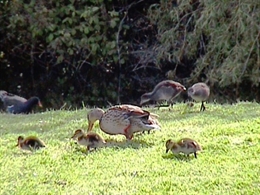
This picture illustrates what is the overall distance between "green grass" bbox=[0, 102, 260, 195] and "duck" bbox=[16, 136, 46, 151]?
9 centimetres

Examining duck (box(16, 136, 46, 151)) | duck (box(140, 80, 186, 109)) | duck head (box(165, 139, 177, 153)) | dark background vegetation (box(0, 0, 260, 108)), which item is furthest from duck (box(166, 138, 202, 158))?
dark background vegetation (box(0, 0, 260, 108))

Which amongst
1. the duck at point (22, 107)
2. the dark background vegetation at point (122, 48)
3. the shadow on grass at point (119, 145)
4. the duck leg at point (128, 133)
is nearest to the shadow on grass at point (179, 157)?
the shadow on grass at point (119, 145)

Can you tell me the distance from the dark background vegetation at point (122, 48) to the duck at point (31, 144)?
7.00 metres

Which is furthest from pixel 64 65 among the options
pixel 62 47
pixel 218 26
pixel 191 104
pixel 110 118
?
pixel 110 118

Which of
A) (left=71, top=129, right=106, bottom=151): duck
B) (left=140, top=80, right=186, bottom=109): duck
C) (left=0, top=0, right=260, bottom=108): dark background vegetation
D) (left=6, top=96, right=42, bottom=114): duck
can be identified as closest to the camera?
(left=71, top=129, right=106, bottom=151): duck

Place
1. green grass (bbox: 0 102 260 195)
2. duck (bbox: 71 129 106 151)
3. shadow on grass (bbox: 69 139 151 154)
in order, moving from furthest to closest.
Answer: shadow on grass (bbox: 69 139 151 154)
duck (bbox: 71 129 106 151)
green grass (bbox: 0 102 260 195)

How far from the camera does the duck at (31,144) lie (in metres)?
6.64

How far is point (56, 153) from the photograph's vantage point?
21.4ft

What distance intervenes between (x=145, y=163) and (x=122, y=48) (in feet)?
33.0

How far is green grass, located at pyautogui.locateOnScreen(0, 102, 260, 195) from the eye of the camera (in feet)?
17.5

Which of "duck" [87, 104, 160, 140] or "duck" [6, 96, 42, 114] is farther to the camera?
"duck" [6, 96, 42, 114]

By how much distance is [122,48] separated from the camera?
52.1ft

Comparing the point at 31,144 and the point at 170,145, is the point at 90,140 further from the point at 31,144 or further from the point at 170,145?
the point at 170,145

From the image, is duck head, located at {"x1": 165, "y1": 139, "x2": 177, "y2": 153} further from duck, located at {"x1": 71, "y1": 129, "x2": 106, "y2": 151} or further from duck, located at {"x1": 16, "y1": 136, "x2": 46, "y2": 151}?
duck, located at {"x1": 16, "y1": 136, "x2": 46, "y2": 151}
